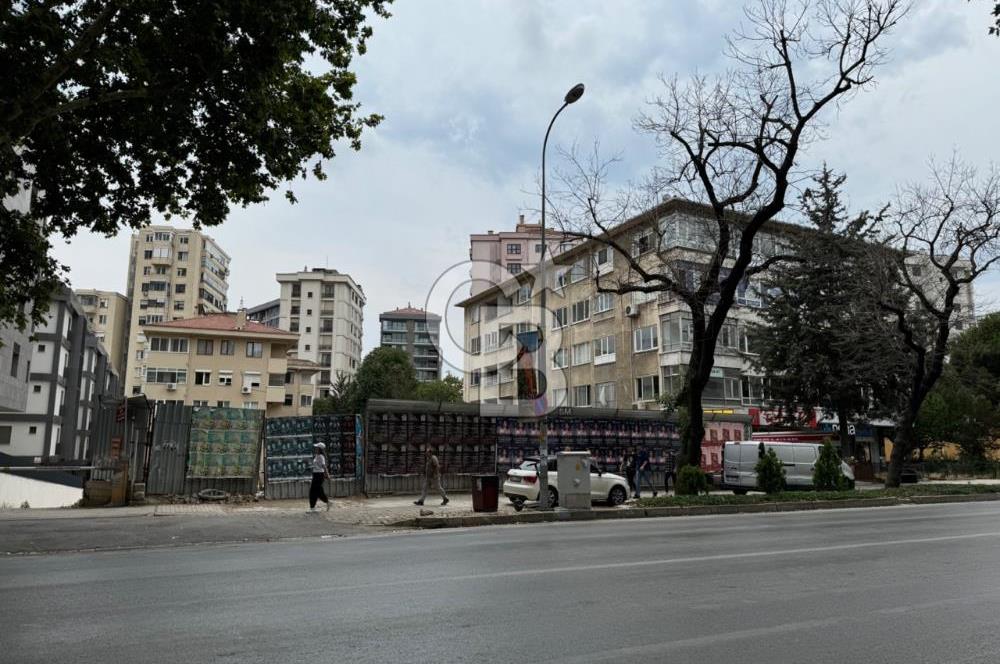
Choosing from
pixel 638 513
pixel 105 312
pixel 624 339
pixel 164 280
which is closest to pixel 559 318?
pixel 624 339

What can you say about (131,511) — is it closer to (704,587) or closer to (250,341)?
(704,587)

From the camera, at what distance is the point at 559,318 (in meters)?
55.7

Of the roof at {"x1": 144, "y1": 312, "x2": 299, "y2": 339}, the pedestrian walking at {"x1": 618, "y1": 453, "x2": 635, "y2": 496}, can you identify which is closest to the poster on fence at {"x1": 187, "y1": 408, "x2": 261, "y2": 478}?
the pedestrian walking at {"x1": 618, "y1": 453, "x2": 635, "y2": 496}

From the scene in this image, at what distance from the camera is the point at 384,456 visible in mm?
21703

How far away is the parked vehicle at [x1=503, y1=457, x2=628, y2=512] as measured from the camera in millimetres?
18719

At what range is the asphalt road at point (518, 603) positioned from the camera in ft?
15.3

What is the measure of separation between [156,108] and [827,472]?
21.6 m

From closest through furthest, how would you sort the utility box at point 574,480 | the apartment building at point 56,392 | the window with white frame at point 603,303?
the utility box at point 574,480
the window with white frame at point 603,303
the apartment building at point 56,392

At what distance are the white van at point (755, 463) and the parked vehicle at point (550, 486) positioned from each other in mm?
6710

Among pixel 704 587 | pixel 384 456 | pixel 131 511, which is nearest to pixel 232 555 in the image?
pixel 704 587

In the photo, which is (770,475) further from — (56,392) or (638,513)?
(56,392)

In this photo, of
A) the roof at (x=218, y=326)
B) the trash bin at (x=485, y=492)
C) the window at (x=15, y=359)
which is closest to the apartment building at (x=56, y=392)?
the roof at (x=218, y=326)

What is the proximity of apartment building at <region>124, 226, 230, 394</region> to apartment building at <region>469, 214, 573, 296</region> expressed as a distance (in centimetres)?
3869

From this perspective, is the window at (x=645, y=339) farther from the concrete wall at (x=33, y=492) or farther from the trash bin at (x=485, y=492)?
the concrete wall at (x=33, y=492)
